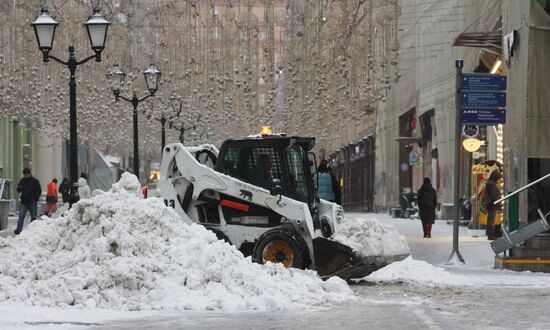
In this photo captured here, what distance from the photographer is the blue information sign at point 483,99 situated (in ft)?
89.8

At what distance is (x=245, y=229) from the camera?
22.0m

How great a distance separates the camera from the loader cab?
875 inches

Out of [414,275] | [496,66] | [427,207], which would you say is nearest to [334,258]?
[414,275]

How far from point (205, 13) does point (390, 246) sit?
13.3 metres

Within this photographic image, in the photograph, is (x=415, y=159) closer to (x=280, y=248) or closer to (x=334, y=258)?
(x=280, y=248)

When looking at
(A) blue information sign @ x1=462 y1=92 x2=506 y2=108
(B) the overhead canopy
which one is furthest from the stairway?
(B) the overhead canopy

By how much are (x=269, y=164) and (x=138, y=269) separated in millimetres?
5870

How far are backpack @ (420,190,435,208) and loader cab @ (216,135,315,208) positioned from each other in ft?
53.1

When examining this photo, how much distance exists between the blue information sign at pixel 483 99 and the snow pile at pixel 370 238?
5501mm

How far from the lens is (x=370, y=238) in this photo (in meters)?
21.9

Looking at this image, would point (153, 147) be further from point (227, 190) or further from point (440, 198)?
point (227, 190)

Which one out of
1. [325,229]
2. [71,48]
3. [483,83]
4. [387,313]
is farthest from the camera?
[71,48]

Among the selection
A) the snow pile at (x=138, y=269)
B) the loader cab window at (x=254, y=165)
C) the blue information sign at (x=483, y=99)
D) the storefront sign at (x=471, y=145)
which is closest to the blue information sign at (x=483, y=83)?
the blue information sign at (x=483, y=99)

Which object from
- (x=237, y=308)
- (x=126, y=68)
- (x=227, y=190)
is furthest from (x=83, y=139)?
(x=237, y=308)
